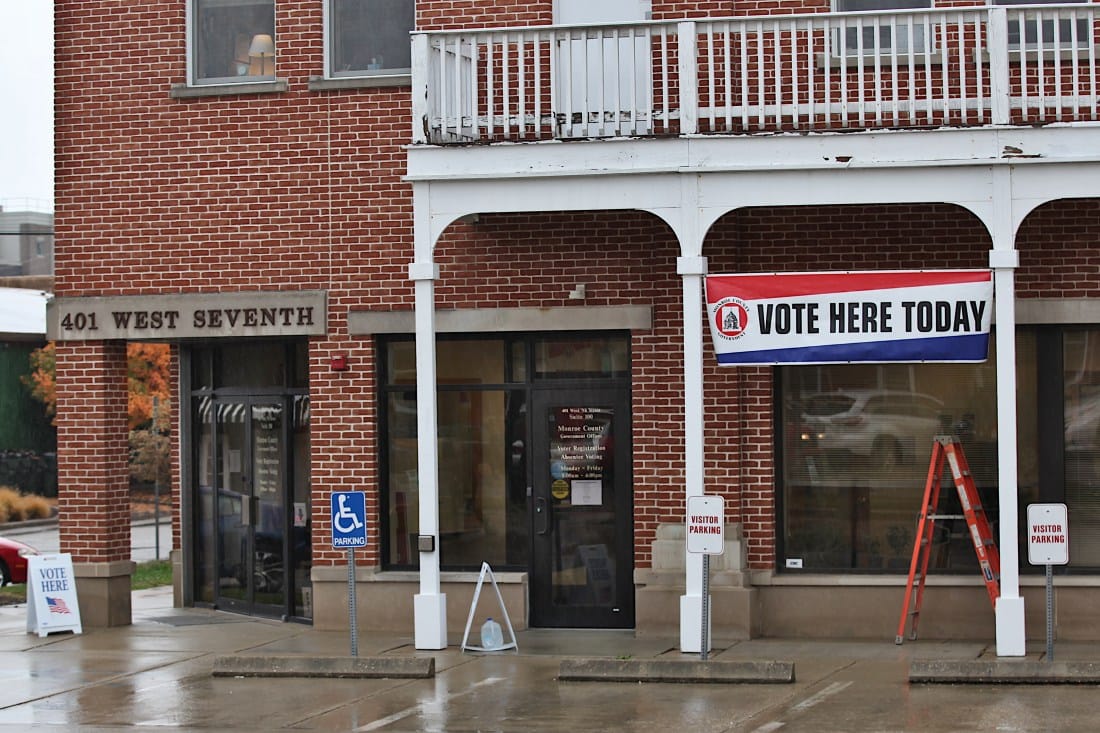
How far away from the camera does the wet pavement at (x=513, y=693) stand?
10.6 m

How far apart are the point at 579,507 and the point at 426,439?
6.22 ft

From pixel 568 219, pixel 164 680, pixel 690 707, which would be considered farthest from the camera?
pixel 568 219

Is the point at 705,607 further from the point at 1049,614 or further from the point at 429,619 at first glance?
the point at 429,619

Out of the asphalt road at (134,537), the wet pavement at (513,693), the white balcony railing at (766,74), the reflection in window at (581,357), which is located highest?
the white balcony railing at (766,74)

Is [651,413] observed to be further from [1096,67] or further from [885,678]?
[1096,67]

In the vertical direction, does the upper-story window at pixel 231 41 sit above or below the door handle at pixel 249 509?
above

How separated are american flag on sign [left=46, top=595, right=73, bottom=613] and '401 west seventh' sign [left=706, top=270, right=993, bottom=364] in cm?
688

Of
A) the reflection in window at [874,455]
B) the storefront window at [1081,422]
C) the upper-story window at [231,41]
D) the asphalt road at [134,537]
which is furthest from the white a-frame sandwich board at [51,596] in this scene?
the asphalt road at [134,537]

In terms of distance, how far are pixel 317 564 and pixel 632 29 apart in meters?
5.73

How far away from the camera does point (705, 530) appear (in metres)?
12.1

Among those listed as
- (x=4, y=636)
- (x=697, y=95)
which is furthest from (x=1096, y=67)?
(x=4, y=636)

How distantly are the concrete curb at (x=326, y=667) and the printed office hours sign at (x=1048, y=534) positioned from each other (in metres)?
4.63

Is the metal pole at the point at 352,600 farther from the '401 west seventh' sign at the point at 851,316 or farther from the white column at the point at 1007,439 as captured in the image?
the white column at the point at 1007,439

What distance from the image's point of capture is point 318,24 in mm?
15305
